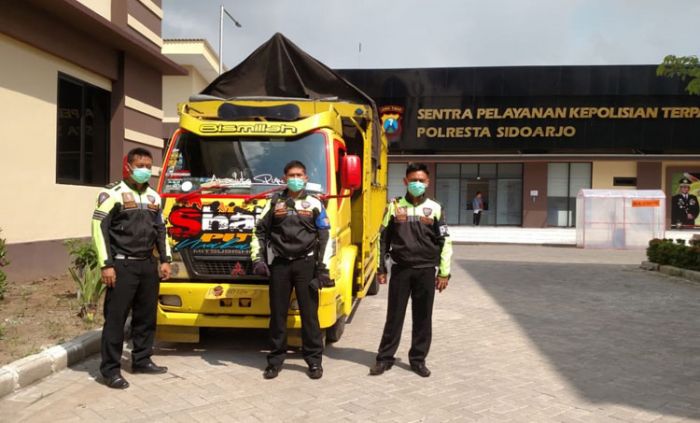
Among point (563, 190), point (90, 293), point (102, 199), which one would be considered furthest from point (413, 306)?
point (563, 190)

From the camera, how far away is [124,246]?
5.13 m

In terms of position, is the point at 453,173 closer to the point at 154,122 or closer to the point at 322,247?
the point at 154,122

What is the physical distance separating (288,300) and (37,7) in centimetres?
721

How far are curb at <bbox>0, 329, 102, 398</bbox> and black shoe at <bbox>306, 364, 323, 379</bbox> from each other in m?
2.32

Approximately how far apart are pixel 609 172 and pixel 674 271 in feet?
57.4

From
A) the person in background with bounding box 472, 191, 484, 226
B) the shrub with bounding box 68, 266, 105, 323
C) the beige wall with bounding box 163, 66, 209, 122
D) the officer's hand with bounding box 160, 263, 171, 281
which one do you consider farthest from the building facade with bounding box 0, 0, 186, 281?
the person in background with bounding box 472, 191, 484, 226

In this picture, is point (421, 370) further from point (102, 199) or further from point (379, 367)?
point (102, 199)

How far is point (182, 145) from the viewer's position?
6.55 meters

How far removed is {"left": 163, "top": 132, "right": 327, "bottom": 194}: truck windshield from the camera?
6.27 meters

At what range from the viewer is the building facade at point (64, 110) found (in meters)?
9.23

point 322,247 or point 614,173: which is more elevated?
point 614,173

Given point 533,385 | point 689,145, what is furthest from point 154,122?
point 689,145

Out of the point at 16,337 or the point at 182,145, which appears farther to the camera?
the point at 182,145

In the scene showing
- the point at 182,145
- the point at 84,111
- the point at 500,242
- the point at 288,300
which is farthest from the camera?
the point at 500,242
